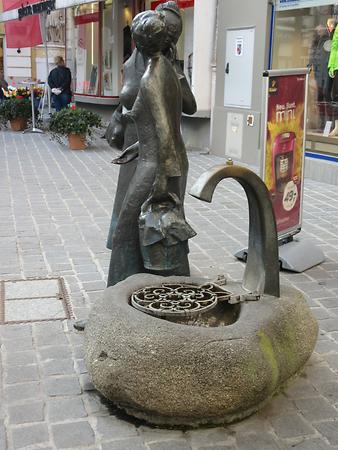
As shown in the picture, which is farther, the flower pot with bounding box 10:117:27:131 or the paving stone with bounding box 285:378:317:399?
the flower pot with bounding box 10:117:27:131

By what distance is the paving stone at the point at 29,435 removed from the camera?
306 centimetres

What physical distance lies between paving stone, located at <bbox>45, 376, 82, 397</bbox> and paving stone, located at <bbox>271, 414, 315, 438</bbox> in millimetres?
1085

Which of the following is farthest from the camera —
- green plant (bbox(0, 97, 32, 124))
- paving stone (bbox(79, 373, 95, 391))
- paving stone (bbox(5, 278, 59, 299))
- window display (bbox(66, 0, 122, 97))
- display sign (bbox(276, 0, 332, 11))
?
window display (bbox(66, 0, 122, 97))

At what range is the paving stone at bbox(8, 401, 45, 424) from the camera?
326 centimetres

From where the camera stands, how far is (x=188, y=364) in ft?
9.96

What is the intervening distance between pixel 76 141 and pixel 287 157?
26.2ft

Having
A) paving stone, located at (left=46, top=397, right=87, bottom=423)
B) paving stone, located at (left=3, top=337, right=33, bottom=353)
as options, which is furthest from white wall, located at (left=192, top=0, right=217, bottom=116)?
paving stone, located at (left=46, top=397, right=87, bottom=423)

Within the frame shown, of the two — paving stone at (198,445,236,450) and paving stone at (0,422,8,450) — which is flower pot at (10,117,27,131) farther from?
paving stone at (198,445,236,450)

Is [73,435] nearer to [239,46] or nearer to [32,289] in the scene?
[32,289]

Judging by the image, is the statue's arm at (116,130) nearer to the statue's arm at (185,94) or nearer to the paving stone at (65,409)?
the statue's arm at (185,94)

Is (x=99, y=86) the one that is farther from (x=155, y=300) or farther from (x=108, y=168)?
(x=155, y=300)

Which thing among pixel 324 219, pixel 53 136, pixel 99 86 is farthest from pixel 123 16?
pixel 324 219

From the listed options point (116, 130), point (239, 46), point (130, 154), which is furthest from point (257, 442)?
point (239, 46)

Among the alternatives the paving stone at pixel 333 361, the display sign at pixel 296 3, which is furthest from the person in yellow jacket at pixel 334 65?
the paving stone at pixel 333 361
